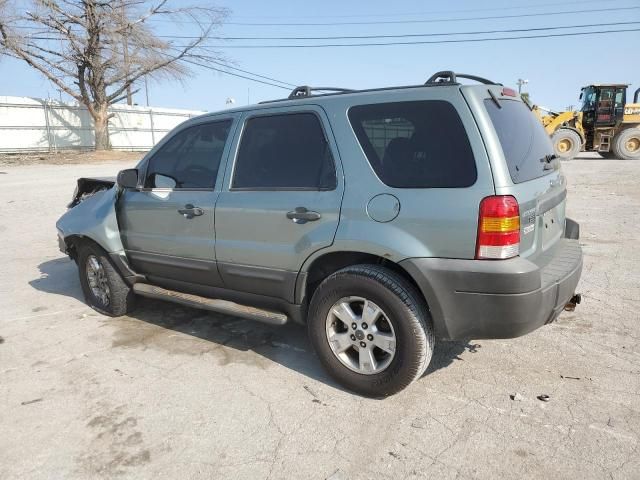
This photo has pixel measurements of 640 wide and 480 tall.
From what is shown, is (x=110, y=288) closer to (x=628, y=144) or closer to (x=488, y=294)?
(x=488, y=294)

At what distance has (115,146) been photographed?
1245 inches

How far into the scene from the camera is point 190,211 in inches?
153

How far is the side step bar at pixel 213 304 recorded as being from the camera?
3496 millimetres

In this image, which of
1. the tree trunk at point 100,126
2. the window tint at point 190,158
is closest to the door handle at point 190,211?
the window tint at point 190,158

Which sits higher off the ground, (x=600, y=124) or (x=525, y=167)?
(x=600, y=124)

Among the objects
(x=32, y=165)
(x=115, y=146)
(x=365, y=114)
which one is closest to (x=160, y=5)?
(x=115, y=146)

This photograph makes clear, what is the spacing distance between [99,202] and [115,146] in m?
29.6

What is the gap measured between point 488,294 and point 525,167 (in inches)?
33.3

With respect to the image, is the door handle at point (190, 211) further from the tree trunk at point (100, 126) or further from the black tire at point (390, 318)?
the tree trunk at point (100, 126)

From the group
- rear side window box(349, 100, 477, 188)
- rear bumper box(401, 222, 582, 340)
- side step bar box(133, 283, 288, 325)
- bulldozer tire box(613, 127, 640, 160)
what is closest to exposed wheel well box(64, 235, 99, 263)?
side step bar box(133, 283, 288, 325)

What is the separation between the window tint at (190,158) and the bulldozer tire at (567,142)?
64.2ft

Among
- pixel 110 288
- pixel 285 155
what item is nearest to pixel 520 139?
pixel 285 155

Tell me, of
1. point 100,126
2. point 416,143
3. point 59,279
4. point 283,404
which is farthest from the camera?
point 100,126

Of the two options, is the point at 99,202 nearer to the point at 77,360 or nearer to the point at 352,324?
the point at 77,360
